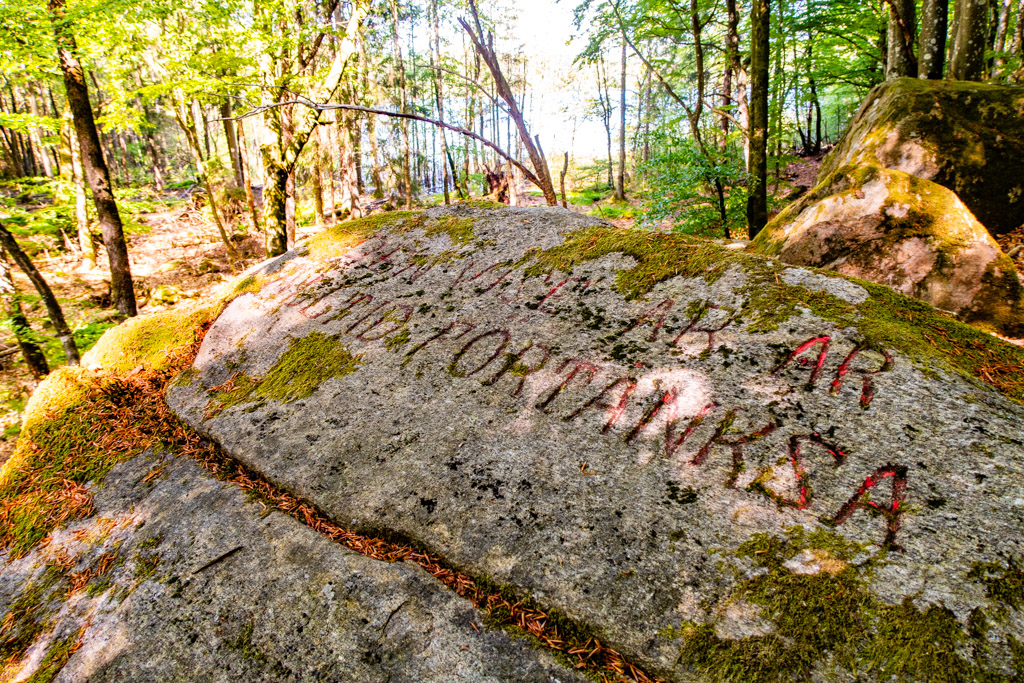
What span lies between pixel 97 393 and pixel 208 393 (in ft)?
3.24

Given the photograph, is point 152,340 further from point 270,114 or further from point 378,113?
point 270,114

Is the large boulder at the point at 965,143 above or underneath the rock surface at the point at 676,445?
above

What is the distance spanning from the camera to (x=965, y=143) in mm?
5426

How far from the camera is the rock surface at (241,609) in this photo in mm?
1950

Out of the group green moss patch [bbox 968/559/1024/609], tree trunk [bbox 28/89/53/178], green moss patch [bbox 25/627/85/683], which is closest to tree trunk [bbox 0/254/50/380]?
green moss patch [bbox 25/627/85/683]

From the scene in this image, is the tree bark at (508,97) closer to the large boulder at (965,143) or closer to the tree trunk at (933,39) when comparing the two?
the large boulder at (965,143)

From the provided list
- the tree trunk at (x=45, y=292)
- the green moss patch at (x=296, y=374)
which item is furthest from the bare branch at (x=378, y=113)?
the tree trunk at (x=45, y=292)

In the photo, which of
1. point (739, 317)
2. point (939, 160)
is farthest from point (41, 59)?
point (939, 160)

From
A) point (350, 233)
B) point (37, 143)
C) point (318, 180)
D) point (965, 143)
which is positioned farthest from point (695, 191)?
point (37, 143)

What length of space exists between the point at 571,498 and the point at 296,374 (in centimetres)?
249

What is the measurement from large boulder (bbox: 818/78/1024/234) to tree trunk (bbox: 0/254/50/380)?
9.79 meters

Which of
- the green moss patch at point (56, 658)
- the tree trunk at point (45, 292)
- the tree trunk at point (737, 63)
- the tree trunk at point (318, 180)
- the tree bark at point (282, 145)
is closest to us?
the green moss patch at point (56, 658)

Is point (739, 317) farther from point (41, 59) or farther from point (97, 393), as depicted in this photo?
point (41, 59)

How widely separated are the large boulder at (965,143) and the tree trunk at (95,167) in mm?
11904
